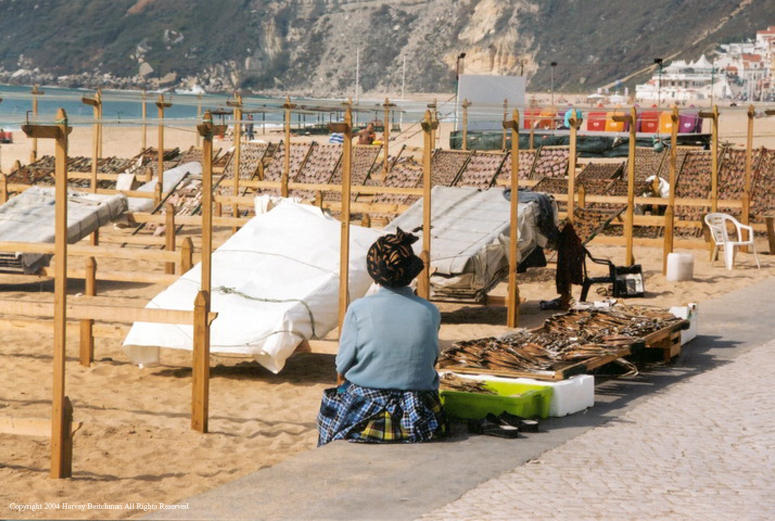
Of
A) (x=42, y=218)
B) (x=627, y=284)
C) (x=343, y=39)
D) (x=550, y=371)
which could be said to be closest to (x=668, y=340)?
(x=550, y=371)

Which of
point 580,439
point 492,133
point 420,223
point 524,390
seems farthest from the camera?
point 492,133

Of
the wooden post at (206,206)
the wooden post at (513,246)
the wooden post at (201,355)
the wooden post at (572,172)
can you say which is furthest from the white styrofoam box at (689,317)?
the wooden post at (201,355)

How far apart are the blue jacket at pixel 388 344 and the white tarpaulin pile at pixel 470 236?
15.6 ft

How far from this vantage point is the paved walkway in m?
4.97

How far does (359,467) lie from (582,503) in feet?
3.72

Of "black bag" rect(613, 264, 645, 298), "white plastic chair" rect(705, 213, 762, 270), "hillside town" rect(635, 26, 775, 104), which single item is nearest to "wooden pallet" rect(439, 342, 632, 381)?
"black bag" rect(613, 264, 645, 298)

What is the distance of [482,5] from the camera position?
444 feet

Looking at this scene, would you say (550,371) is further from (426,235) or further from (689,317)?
(426,235)

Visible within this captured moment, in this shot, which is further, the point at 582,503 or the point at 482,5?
the point at 482,5

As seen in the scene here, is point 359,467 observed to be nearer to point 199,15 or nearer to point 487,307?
point 487,307

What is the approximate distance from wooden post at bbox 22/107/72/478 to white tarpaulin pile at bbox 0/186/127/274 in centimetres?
624

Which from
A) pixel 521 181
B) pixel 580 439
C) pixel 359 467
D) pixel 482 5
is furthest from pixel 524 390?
pixel 482 5

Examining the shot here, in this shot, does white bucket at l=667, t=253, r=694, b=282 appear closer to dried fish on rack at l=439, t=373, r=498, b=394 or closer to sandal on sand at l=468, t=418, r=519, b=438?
dried fish on rack at l=439, t=373, r=498, b=394

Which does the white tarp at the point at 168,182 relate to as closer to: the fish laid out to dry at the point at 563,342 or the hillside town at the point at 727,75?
the fish laid out to dry at the point at 563,342
